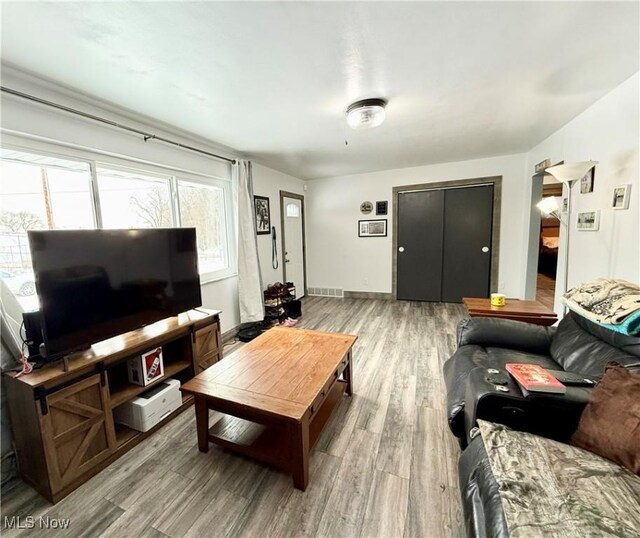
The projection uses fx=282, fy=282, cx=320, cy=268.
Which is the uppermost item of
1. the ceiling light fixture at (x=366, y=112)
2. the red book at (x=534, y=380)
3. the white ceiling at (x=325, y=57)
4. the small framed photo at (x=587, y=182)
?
the white ceiling at (x=325, y=57)

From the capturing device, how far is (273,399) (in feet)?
4.89

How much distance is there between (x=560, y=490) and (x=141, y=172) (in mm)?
3263

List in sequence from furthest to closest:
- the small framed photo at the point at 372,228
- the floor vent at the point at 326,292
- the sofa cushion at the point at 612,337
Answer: the floor vent at the point at 326,292 → the small framed photo at the point at 372,228 → the sofa cushion at the point at 612,337

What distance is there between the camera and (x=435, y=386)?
236 cm

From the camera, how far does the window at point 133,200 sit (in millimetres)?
2266

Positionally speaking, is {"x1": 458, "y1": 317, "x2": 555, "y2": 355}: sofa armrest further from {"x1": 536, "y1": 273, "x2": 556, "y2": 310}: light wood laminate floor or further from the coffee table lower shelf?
{"x1": 536, "y1": 273, "x2": 556, "y2": 310}: light wood laminate floor

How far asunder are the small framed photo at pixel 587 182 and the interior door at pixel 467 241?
70.5 inches

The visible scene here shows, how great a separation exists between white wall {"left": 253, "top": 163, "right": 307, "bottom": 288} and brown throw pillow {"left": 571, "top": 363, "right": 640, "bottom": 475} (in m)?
3.65

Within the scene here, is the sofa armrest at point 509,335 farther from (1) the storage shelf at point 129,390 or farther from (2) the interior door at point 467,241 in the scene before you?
(2) the interior door at point 467,241

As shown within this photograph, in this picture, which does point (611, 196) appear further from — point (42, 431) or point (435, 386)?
point (42, 431)

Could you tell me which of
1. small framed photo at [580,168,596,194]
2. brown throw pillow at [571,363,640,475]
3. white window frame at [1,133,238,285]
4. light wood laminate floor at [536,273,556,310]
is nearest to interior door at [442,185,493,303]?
light wood laminate floor at [536,273,556,310]

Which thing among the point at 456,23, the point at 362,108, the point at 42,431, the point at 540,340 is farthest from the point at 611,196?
the point at 42,431

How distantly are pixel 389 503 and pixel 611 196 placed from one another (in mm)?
2694

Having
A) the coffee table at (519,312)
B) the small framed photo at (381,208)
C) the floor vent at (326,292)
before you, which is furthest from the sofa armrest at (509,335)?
the floor vent at (326,292)
